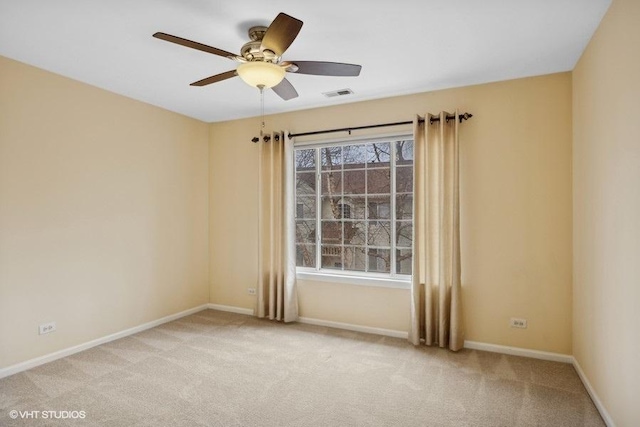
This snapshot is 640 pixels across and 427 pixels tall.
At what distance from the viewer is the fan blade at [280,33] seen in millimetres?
1805

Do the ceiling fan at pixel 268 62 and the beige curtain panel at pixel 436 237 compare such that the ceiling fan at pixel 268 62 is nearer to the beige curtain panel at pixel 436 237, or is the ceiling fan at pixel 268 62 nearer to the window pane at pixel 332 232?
the beige curtain panel at pixel 436 237

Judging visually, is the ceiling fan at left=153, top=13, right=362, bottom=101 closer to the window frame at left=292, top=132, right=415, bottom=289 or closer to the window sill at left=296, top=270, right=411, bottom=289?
the window frame at left=292, top=132, right=415, bottom=289

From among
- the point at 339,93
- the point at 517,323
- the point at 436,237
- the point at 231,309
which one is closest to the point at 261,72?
the point at 339,93

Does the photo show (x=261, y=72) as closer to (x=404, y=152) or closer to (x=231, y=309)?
(x=404, y=152)

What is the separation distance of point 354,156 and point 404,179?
67cm

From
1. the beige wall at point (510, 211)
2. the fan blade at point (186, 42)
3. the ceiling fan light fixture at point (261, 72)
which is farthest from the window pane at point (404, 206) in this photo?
the fan blade at point (186, 42)

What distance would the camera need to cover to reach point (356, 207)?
4168mm

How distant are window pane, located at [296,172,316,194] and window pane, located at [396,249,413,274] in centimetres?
131

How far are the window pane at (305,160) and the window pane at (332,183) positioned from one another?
21cm

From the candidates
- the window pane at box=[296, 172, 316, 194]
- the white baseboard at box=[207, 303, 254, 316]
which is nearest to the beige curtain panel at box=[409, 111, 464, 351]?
the window pane at box=[296, 172, 316, 194]

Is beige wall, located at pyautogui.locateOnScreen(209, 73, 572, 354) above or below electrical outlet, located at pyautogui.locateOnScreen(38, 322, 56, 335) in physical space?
above

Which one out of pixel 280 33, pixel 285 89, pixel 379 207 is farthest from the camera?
pixel 379 207

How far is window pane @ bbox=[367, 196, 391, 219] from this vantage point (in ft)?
13.1

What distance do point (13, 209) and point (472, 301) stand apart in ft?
13.9
